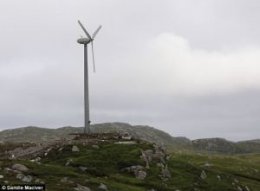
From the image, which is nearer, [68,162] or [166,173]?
[68,162]

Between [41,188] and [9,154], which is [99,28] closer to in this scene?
[9,154]

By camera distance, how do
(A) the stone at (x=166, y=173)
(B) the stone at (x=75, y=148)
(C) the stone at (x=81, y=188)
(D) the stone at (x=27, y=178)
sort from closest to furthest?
(C) the stone at (x=81, y=188)
(D) the stone at (x=27, y=178)
(A) the stone at (x=166, y=173)
(B) the stone at (x=75, y=148)

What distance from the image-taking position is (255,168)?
158250mm

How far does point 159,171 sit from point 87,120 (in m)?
30.6

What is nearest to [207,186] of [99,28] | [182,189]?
[182,189]

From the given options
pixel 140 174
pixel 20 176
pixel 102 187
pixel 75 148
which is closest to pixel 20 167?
pixel 20 176

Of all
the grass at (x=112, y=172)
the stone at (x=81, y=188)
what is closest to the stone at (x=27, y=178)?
the grass at (x=112, y=172)

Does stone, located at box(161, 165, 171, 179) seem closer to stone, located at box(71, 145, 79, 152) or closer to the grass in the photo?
the grass

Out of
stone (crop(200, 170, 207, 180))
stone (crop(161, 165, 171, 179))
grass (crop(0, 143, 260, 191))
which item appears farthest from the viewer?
stone (crop(200, 170, 207, 180))

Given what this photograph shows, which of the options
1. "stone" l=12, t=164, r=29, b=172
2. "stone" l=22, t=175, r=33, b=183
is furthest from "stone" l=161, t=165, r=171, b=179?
"stone" l=22, t=175, r=33, b=183

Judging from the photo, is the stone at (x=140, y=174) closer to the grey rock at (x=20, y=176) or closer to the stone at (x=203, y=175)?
the stone at (x=203, y=175)

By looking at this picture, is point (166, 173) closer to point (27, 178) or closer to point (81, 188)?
point (81, 188)

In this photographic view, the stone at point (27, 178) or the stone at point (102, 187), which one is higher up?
the stone at point (27, 178)

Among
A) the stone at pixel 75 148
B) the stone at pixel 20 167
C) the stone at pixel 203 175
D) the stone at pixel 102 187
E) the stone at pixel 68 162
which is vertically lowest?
the stone at pixel 102 187
